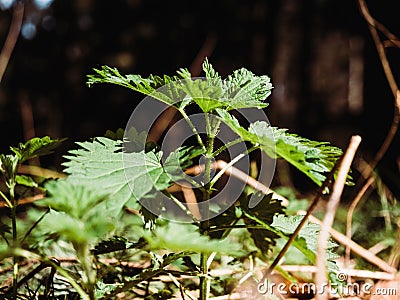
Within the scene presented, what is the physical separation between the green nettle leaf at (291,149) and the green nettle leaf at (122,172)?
71mm

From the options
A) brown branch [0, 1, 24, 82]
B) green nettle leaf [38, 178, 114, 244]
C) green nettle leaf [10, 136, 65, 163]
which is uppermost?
brown branch [0, 1, 24, 82]

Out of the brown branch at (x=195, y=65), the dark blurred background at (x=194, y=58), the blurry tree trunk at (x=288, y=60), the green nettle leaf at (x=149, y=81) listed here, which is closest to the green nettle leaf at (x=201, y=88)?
the green nettle leaf at (x=149, y=81)

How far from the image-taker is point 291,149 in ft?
1.30

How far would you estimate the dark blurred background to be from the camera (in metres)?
1.86

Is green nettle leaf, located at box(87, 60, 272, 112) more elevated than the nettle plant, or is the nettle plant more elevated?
green nettle leaf, located at box(87, 60, 272, 112)

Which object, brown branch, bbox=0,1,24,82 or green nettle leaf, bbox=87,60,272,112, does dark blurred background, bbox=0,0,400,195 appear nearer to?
brown branch, bbox=0,1,24,82

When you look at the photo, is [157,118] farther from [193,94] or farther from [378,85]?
[193,94]

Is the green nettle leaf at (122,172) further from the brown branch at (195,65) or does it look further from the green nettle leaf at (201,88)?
Result: the brown branch at (195,65)

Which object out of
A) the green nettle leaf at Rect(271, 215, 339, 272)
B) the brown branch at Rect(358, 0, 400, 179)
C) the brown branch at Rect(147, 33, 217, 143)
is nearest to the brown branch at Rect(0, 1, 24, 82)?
the brown branch at Rect(147, 33, 217, 143)

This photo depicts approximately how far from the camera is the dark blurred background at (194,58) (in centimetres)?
186

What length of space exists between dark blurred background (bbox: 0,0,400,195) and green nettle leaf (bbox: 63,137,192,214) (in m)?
1.33

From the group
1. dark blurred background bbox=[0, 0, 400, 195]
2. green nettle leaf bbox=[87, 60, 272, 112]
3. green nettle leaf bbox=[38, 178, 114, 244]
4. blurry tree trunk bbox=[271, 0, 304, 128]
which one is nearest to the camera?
green nettle leaf bbox=[38, 178, 114, 244]

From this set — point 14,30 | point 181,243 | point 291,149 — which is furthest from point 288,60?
point 181,243

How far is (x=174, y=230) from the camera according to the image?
0.34m
